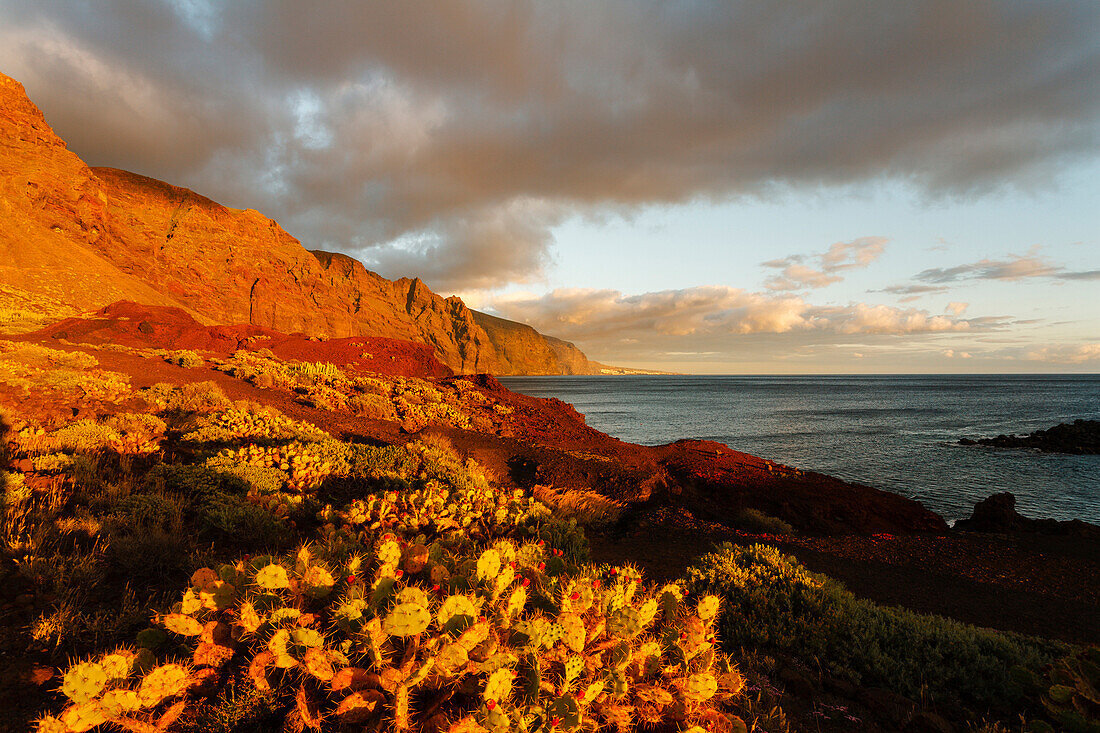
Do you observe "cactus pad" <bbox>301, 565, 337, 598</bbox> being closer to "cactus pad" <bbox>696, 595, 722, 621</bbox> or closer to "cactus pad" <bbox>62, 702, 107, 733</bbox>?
"cactus pad" <bbox>62, 702, 107, 733</bbox>

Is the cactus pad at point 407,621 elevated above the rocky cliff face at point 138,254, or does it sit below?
below

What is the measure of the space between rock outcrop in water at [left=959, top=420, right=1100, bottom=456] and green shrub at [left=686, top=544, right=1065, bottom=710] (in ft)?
121

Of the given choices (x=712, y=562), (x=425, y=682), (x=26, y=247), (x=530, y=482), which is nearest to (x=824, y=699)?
(x=712, y=562)

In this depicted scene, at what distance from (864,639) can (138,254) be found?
74177 millimetres

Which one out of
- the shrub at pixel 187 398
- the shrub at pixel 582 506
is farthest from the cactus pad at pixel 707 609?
the shrub at pixel 187 398

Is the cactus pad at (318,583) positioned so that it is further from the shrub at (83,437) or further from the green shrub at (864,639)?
the shrub at (83,437)

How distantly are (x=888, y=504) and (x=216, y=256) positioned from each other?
8988 centimetres

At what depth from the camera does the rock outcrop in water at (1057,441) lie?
30484mm

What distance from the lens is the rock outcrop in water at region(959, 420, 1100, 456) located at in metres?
30.5

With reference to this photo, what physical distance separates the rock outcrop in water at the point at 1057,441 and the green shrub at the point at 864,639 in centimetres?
3686

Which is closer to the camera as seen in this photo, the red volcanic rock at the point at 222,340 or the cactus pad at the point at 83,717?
the cactus pad at the point at 83,717

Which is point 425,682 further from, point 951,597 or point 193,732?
point 951,597

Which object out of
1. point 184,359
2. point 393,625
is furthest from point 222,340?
point 393,625

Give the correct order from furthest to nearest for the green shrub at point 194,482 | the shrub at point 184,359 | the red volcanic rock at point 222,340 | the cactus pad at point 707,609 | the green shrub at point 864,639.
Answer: the red volcanic rock at point 222,340, the shrub at point 184,359, the green shrub at point 194,482, the green shrub at point 864,639, the cactus pad at point 707,609
